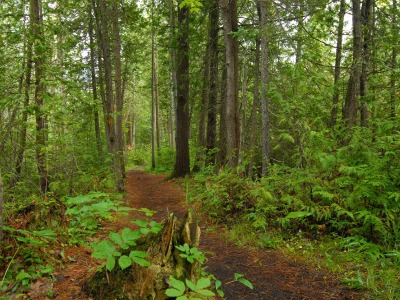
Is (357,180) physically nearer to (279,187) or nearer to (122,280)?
(279,187)

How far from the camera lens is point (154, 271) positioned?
2.83m

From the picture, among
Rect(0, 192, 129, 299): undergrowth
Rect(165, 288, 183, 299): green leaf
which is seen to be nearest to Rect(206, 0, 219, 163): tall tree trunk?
Rect(0, 192, 129, 299): undergrowth

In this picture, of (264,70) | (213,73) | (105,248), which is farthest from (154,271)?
(213,73)

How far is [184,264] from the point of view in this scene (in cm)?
300

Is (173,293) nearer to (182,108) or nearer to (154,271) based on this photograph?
(154,271)

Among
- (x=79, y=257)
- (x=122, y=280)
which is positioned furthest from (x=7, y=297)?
(x=79, y=257)

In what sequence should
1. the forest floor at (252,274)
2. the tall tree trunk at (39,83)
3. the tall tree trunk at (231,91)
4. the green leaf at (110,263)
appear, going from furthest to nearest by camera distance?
the tall tree trunk at (231,91)
the tall tree trunk at (39,83)
the forest floor at (252,274)
the green leaf at (110,263)

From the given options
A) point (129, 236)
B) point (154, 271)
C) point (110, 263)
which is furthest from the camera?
point (154, 271)

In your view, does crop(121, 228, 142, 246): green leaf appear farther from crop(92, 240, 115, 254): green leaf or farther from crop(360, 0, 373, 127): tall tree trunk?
crop(360, 0, 373, 127): tall tree trunk

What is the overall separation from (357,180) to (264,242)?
1964 mm

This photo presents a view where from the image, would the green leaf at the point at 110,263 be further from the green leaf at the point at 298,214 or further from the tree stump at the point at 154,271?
the green leaf at the point at 298,214

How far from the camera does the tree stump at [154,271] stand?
2740mm

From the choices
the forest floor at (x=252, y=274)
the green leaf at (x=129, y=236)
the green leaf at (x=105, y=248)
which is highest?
the green leaf at (x=129, y=236)

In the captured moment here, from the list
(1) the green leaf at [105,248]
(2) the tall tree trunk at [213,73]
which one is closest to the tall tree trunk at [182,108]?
(2) the tall tree trunk at [213,73]
